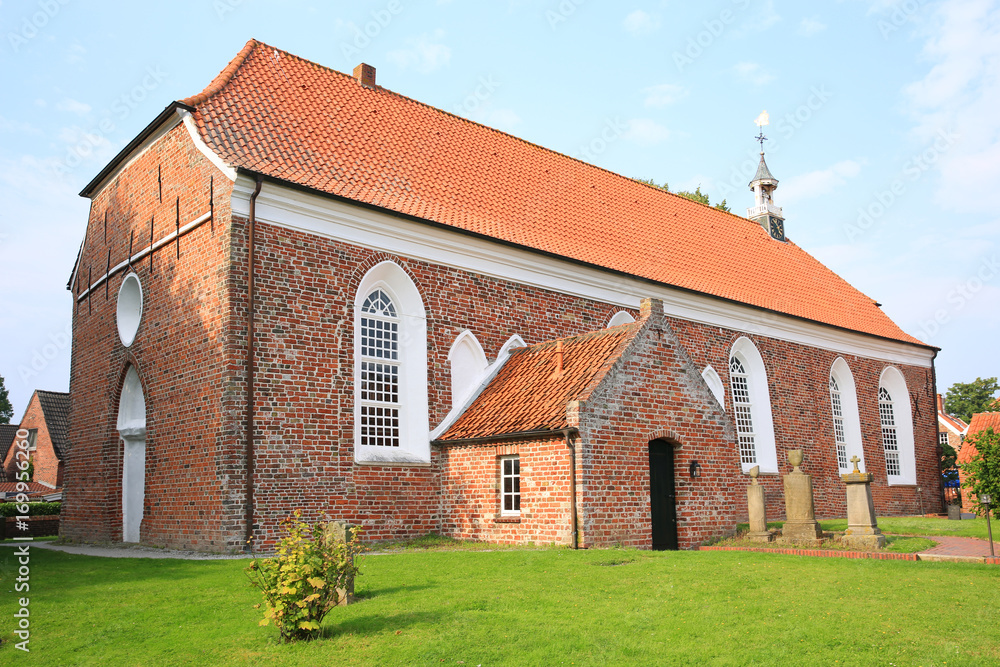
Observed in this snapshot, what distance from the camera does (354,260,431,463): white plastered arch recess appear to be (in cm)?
1544

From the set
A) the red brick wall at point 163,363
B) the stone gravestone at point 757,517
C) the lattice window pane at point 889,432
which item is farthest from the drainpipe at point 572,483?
the lattice window pane at point 889,432

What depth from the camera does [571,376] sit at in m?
14.8

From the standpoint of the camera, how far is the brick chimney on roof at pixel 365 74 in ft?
68.6

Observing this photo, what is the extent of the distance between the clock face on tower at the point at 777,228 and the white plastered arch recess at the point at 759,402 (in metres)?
9.77

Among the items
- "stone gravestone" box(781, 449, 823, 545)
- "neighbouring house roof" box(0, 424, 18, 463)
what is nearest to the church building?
"stone gravestone" box(781, 449, 823, 545)

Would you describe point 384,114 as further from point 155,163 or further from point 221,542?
point 221,542

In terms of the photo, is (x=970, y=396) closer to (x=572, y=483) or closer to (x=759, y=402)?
(x=759, y=402)

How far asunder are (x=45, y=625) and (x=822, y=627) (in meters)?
7.37

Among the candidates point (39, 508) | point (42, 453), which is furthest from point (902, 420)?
point (42, 453)

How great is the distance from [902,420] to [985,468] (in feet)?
70.6

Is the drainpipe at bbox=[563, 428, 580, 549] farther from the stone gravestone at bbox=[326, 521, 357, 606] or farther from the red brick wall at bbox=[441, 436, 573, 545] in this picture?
the stone gravestone at bbox=[326, 521, 357, 606]

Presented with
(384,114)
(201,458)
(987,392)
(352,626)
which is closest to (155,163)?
(384,114)

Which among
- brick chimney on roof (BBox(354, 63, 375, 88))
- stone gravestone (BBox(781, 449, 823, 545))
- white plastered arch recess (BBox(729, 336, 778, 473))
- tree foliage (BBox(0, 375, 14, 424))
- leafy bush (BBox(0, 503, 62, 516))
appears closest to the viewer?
stone gravestone (BBox(781, 449, 823, 545))

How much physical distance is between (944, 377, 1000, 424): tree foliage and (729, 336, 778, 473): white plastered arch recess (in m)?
60.2
